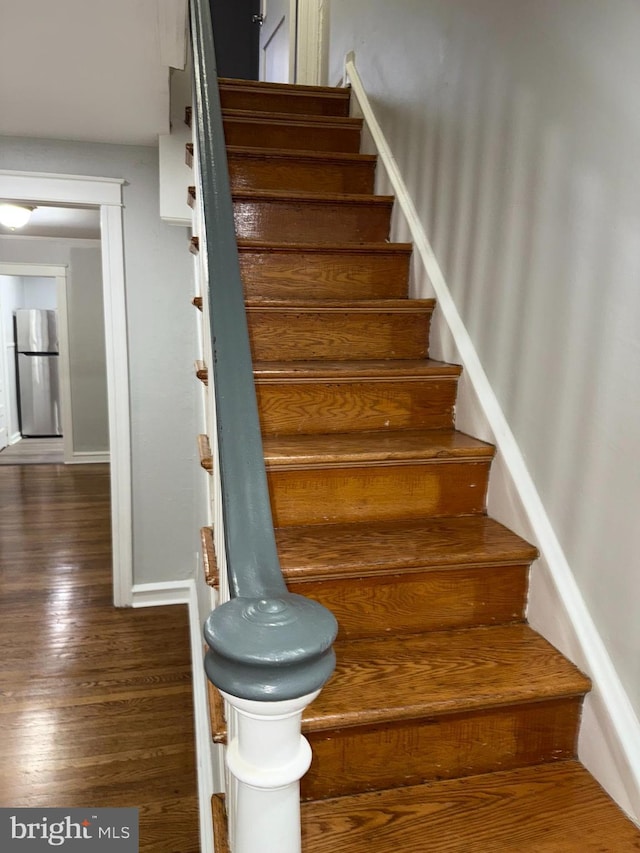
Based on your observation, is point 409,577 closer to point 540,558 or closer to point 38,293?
point 540,558

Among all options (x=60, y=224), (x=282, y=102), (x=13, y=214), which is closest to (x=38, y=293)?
(x=60, y=224)

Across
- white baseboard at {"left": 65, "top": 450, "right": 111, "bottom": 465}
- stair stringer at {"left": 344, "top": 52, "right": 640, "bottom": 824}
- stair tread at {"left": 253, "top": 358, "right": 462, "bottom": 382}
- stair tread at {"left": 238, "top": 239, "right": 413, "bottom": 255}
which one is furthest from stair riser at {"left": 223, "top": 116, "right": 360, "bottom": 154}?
white baseboard at {"left": 65, "top": 450, "right": 111, "bottom": 465}

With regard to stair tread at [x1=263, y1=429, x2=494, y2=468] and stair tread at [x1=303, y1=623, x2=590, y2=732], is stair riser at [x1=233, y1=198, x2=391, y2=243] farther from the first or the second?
stair tread at [x1=303, y1=623, x2=590, y2=732]

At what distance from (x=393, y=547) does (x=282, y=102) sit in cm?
244

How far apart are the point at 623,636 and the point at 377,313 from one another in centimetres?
124

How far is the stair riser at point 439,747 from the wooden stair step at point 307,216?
1.75 m

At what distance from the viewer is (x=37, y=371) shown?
8.02 m

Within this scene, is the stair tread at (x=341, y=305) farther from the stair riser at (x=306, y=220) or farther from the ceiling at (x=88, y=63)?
the ceiling at (x=88, y=63)

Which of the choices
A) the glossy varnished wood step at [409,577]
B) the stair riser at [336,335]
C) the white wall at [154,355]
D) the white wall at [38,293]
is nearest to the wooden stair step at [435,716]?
the glossy varnished wood step at [409,577]

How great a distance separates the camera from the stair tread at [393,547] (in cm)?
136

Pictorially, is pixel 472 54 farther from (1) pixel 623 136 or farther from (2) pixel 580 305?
(2) pixel 580 305

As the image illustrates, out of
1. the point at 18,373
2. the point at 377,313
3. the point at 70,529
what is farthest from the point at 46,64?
the point at 18,373

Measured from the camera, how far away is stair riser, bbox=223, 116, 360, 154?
8.80 ft

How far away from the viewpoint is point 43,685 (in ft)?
8.86
